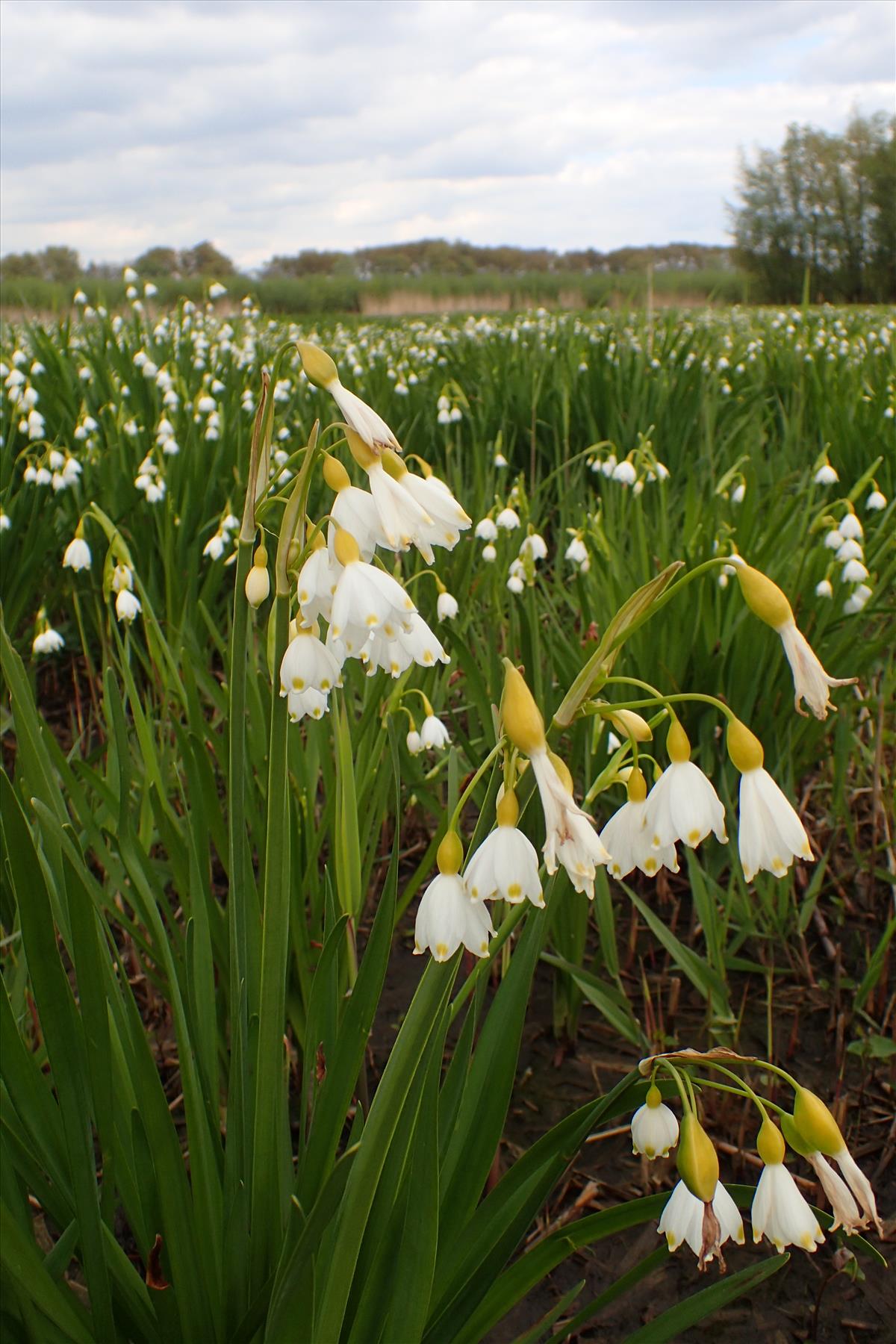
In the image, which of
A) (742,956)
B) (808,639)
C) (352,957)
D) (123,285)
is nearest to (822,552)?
(808,639)

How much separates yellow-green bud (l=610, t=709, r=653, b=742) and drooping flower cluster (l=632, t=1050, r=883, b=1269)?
0.30 meters

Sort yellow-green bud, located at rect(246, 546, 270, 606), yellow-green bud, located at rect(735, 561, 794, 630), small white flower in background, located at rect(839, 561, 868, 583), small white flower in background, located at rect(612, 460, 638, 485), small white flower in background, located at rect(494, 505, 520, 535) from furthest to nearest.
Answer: small white flower in background, located at rect(612, 460, 638, 485)
small white flower in background, located at rect(494, 505, 520, 535)
small white flower in background, located at rect(839, 561, 868, 583)
yellow-green bud, located at rect(246, 546, 270, 606)
yellow-green bud, located at rect(735, 561, 794, 630)

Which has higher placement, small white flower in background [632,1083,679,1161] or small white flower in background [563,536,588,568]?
small white flower in background [563,536,588,568]

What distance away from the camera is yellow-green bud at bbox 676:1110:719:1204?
88 centimetres

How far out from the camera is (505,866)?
2.40 feet

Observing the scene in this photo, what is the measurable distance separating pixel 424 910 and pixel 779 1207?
1.55 ft

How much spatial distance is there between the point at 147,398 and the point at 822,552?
10.5ft

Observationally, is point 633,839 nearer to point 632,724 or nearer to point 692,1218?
point 632,724

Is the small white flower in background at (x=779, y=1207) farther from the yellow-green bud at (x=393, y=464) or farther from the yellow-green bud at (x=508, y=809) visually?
the yellow-green bud at (x=393, y=464)

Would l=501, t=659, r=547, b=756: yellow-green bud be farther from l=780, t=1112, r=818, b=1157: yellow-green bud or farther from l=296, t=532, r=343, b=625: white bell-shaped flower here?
l=780, t=1112, r=818, b=1157: yellow-green bud

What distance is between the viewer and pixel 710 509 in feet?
9.54

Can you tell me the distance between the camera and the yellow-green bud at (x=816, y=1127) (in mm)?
845

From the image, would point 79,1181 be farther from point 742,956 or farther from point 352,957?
point 742,956

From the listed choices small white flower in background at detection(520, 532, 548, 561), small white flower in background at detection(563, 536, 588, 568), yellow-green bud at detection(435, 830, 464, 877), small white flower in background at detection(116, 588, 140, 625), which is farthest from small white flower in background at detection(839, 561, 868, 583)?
yellow-green bud at detection(435, 830, 464, 877)
